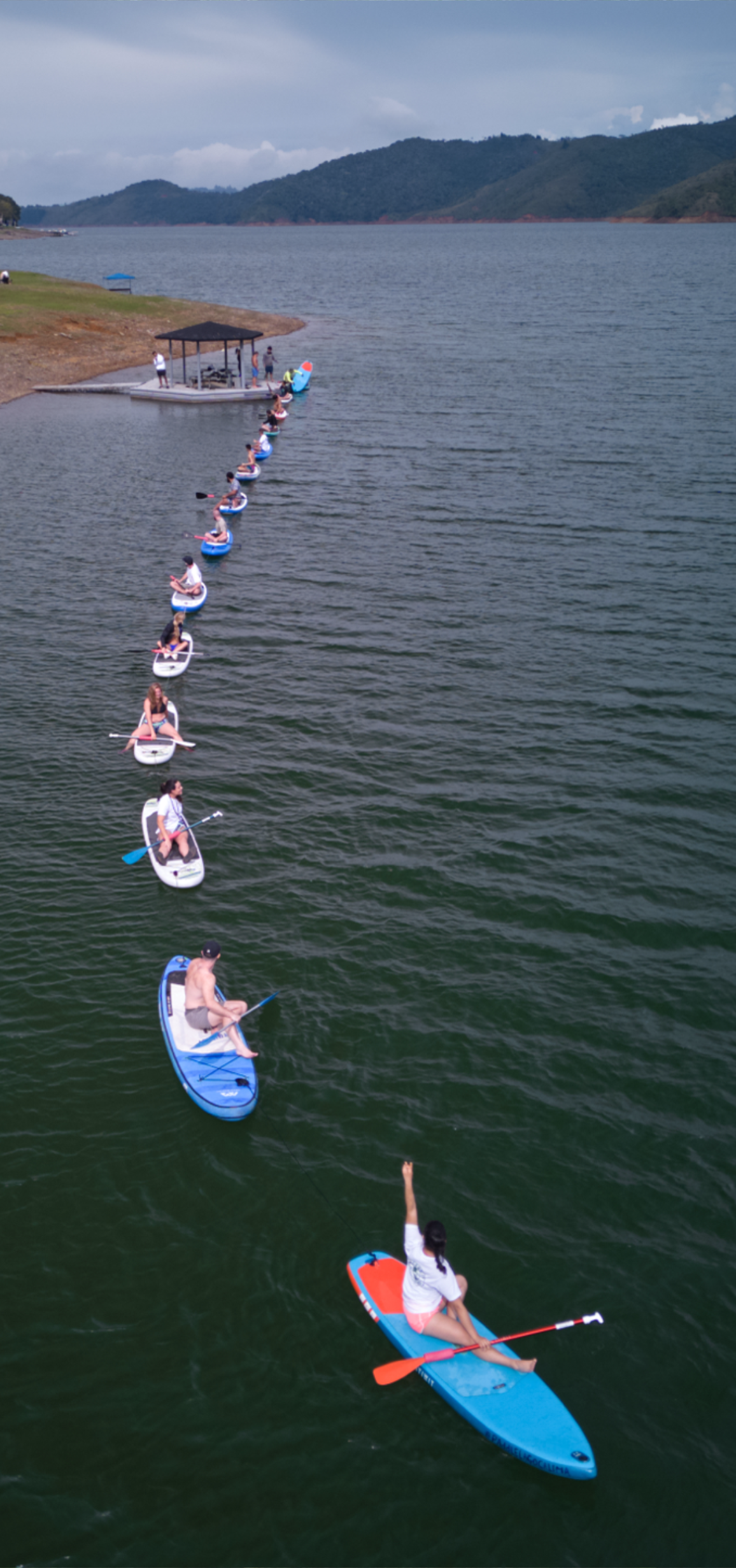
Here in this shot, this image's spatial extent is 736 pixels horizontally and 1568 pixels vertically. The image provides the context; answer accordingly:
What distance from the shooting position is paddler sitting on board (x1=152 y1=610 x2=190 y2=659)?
89.0ft

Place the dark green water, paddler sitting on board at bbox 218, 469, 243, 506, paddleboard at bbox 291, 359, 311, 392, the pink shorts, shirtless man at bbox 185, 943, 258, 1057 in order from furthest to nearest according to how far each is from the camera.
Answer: paddleboard at bbox 291, 359, 311, 392 → paddler sitting on board at bbox 218, 469, 243, 506 → shirtless man at bbox 185, 943, 258, 1057 → the pink shorts → the dark green water

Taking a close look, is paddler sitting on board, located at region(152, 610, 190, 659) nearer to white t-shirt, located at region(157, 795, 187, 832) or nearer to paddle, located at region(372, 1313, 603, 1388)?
white t-shirt, located at region(157, 795, 187, 832)

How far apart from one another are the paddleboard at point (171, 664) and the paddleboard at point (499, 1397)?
Result: 61.7 ft

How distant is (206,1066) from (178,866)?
522 cm

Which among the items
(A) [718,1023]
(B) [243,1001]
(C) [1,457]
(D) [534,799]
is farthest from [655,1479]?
(C) [1,457]

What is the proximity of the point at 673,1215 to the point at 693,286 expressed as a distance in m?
131

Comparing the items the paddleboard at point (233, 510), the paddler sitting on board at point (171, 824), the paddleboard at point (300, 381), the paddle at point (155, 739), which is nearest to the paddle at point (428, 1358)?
the paddler sitting on board at point (171, 824)

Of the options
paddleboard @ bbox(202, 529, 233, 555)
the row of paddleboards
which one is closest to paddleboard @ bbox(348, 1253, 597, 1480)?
the row of paddleboards

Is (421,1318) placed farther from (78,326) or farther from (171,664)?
(78,326)

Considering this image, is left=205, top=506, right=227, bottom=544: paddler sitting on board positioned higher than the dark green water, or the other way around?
left=205, top=506, right=227, bottom=544: paddler sitting on board

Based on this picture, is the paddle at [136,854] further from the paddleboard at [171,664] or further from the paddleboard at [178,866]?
the paddleboard at [171,664]

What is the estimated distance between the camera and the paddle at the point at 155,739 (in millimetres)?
22984

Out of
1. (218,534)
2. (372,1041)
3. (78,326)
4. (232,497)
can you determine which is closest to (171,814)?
(372,1041)

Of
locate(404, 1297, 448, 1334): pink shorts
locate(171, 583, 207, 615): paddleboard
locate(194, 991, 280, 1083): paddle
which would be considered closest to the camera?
locate(404, 1297, 448, 1334): pink shorts
